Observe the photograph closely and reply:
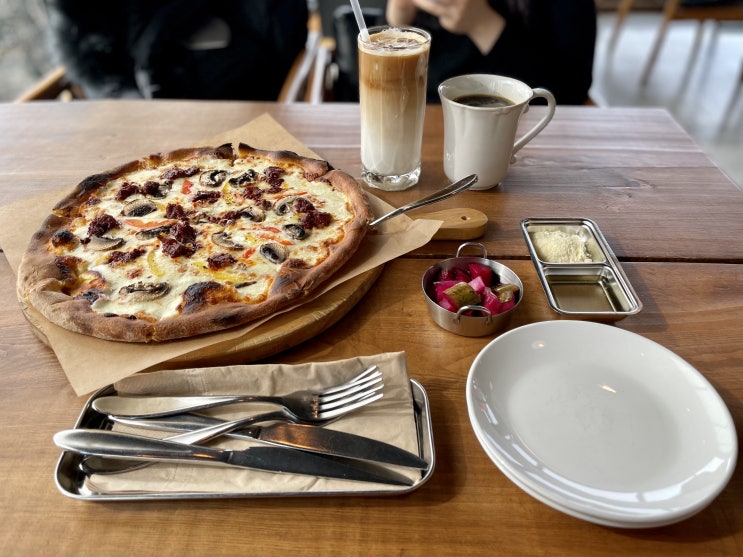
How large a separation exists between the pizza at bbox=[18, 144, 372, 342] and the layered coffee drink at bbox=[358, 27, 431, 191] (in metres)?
0.15

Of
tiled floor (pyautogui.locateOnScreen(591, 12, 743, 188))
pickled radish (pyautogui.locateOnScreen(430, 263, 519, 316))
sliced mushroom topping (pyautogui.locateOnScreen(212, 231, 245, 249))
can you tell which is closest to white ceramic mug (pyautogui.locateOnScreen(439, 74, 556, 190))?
pickled radish (pyautogui.locateOnScreen(430, 263, 519, 316))

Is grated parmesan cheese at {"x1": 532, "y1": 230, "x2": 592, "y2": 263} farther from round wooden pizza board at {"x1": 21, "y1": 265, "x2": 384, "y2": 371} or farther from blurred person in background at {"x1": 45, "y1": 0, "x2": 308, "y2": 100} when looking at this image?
blurred person in background at {"x1": 45, "y1": 0, "x2": 308, "y2": 100}

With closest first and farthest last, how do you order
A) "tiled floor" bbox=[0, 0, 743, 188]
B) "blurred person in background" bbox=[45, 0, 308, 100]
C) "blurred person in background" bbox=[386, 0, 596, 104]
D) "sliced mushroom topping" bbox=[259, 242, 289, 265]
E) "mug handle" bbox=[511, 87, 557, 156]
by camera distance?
1. "sliced mushroom topping" bbox=[259, 242, 289, 265]
2. "mug handle" bbox=[511, 87, 557, 156]
3. "blurred person in background" bbox=[386, 0, 596, 104]
4. "blurred person in background" bbox=[45, 0, 308, 100]
5. "tiled floor" bbox=[0, 0, 743, 188]

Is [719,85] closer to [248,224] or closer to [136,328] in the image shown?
[248,224]

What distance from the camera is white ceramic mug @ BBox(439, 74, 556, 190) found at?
1499 millimetres

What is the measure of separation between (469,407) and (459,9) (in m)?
1.89

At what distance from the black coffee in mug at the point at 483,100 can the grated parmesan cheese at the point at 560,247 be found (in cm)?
44

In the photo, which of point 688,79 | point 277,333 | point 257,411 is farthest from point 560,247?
point 688,79

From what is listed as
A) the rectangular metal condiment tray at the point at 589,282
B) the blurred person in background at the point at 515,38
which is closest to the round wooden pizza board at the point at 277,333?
the rectangular metal condiment tray at the point at 589,282

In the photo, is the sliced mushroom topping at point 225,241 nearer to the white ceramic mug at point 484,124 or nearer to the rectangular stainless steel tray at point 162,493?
the rectangular stainless steel tray at point 162,493

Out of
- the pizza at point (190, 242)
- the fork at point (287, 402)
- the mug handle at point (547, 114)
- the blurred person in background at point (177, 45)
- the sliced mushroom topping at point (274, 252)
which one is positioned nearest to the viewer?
the fork at point (287, 402)

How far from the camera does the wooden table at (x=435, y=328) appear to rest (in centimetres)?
80

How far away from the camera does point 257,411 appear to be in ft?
3.15

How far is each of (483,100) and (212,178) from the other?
0.82 meters
